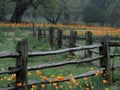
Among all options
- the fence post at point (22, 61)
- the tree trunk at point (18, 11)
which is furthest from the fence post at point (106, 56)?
the tree trunk at point (18, 11)

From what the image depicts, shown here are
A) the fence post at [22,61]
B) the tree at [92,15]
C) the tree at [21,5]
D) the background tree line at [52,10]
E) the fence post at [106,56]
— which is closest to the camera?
the fence post at [22,61]

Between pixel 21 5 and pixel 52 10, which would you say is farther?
pixel 52 10

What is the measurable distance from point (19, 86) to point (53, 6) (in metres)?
34.9

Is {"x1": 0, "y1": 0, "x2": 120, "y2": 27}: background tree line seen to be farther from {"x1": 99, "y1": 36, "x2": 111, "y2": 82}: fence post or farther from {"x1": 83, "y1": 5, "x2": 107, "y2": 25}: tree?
{"x1": 99, "y1": 36, "x2": 111, "y2": 82}: fence post

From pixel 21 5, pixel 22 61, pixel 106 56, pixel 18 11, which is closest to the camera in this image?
pixel 22 61

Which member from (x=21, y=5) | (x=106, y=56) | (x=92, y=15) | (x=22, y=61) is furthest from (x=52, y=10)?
(x=22, y=61)

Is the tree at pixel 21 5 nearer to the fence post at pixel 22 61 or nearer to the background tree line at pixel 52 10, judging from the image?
the background tree line at pixel 52 10

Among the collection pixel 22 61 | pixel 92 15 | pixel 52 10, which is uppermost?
pixel 52 10

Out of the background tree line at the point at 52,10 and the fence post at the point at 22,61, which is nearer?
the fence post at the point at 22,61

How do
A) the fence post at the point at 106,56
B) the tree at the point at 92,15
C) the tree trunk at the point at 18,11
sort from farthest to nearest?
the tree at the point at 92,15 < the tree trunk at the point at 18,11 < the fence post at the point at 106,56

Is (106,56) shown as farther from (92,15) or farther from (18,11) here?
(92,15)

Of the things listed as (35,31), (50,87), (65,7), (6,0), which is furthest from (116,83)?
(65,7)

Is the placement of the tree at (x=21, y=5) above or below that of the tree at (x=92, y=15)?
above

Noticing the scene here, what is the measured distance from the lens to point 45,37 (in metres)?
20.8
